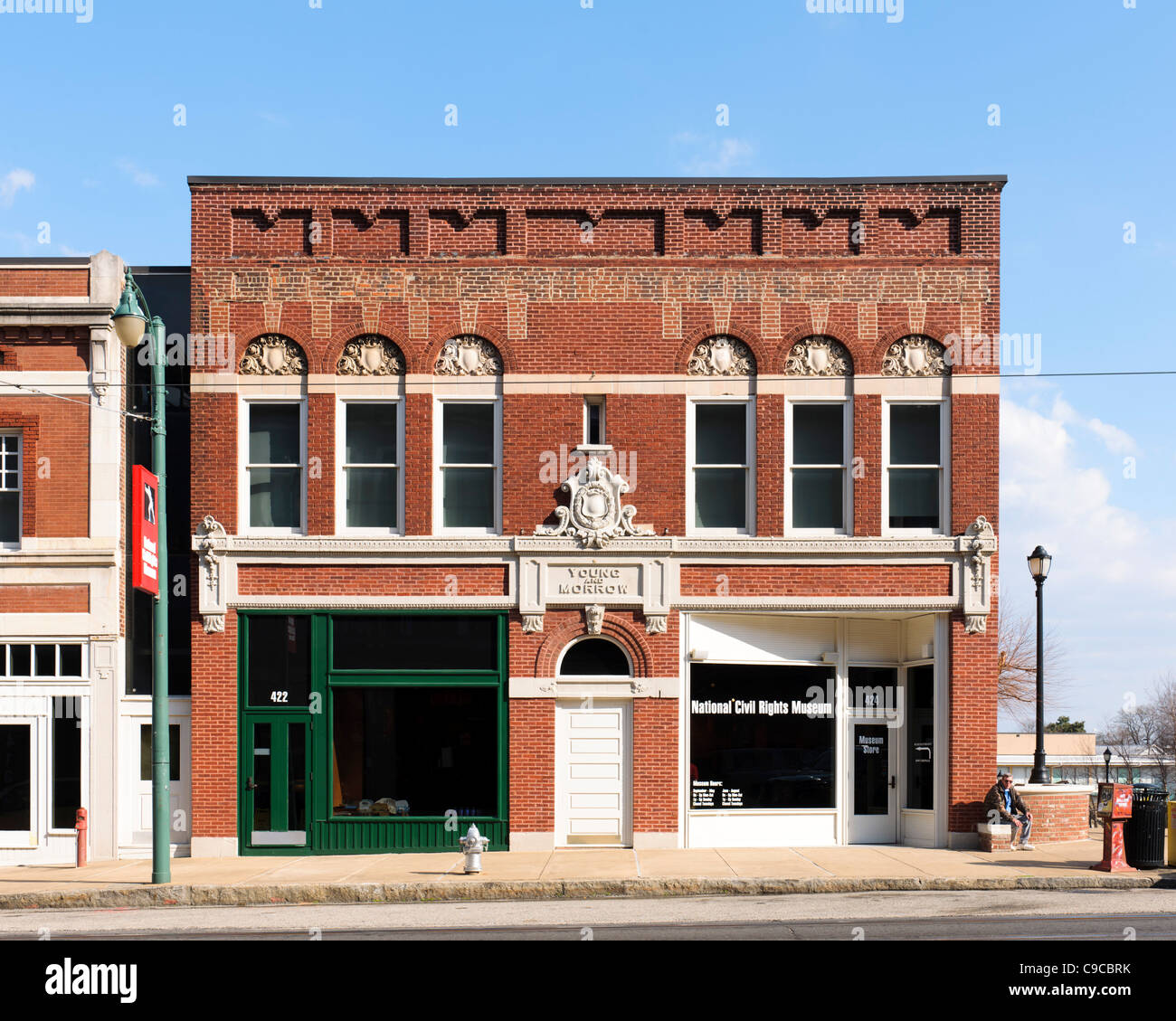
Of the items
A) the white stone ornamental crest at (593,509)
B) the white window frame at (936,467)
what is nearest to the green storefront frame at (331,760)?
the white stone ornamental crest at (593,509)

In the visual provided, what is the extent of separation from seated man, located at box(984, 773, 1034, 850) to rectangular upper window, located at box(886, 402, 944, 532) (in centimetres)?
409

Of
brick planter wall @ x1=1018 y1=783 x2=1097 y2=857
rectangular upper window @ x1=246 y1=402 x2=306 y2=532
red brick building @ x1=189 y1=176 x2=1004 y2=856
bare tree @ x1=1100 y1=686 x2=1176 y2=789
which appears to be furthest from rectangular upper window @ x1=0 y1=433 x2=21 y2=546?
bare tree @ x1=1100 y1=686 x2=1176 y2=789

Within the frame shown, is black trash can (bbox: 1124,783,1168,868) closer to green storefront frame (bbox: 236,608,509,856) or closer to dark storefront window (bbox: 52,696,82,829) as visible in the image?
green storefront frame (bbox: 236,608,509,856)

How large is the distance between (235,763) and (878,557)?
1053 cm

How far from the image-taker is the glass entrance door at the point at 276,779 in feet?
59.4

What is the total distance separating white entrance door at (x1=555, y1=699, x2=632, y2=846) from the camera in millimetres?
18234

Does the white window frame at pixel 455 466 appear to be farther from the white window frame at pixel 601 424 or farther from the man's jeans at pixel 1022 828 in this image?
the man's jeans at pixel 1022 828

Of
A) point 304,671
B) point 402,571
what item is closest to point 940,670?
point 402,571

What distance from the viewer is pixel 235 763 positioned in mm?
18172

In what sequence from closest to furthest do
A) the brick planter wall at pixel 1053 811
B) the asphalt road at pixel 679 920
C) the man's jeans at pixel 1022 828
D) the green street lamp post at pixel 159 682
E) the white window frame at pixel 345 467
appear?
the asphalt road at pixel 679 920
the green street lamp post at pixel 159 682
the man's jeans at pixel 1022 828
the brick planter wall at pixel 1053 811
the white window frame at pixel 345 467

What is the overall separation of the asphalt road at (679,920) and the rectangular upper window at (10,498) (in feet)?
21.5

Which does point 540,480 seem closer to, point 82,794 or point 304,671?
point 304,671

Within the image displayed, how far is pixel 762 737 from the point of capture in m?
18.6

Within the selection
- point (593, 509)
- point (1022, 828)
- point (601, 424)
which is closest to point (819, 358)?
point (601, 424)
